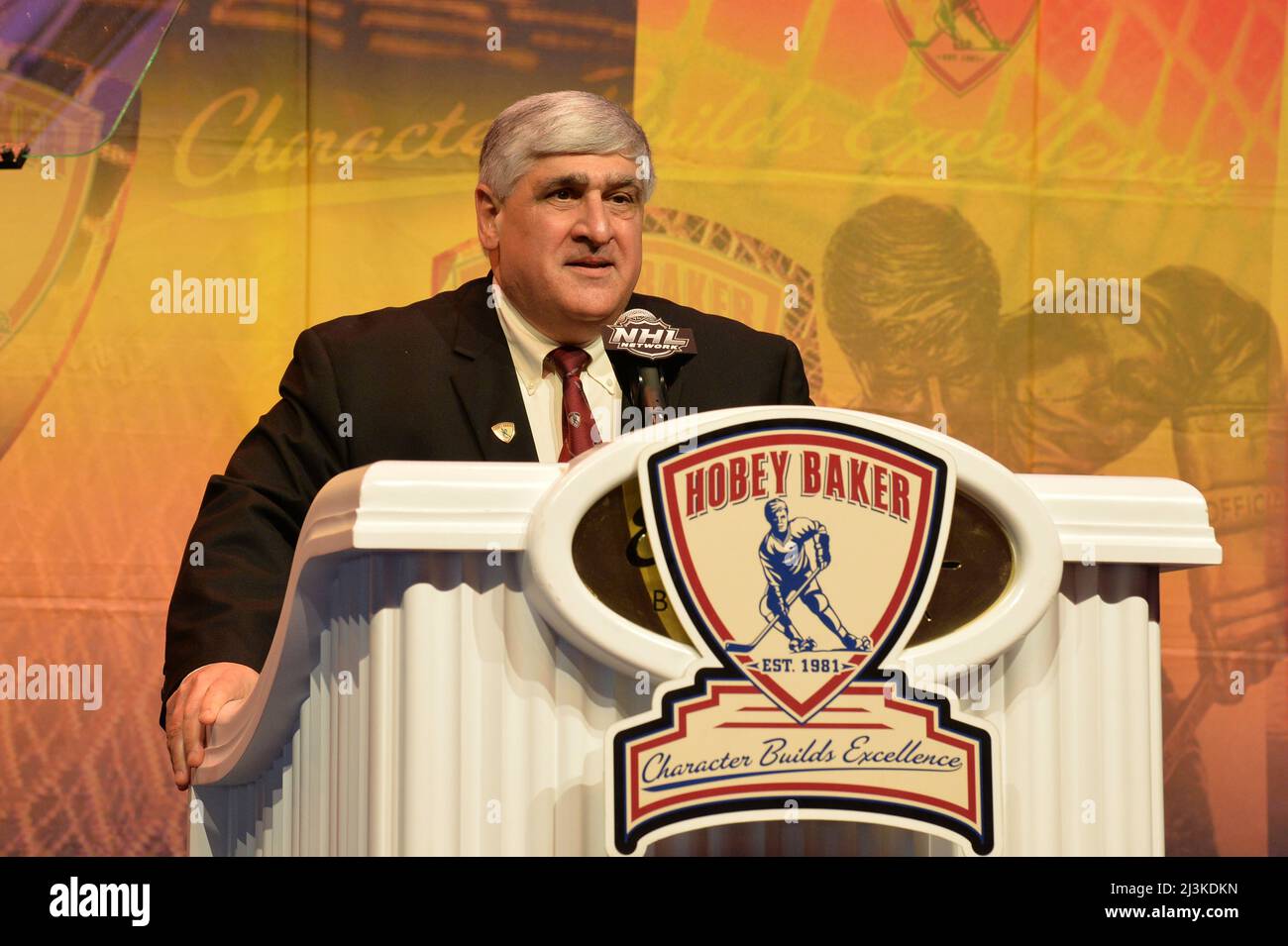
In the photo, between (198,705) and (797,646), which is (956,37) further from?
(797,646)

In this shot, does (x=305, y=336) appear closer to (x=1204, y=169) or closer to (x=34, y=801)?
(x=34, y=801)

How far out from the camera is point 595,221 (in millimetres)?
1745

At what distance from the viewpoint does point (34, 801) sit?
109 inches

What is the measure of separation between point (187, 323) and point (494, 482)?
2.09m

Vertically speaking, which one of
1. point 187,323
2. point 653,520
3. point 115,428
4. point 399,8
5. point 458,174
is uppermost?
point 399,8

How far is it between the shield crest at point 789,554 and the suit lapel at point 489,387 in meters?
0.76

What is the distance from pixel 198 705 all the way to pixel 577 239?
0.74m

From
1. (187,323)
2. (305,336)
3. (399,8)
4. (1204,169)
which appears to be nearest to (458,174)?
(399,8)

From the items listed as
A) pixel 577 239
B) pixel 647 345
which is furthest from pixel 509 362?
pixel 647 345

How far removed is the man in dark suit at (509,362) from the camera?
1533mm

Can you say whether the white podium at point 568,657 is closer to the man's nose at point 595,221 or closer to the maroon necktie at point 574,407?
the maroon necktie at point 574,407

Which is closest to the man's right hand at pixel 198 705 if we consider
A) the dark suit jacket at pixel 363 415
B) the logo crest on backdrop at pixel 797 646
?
the dark suit jacket at pixel 363 415

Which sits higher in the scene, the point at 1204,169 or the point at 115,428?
the point at 1204,169

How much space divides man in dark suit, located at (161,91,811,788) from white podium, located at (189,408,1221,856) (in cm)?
56
